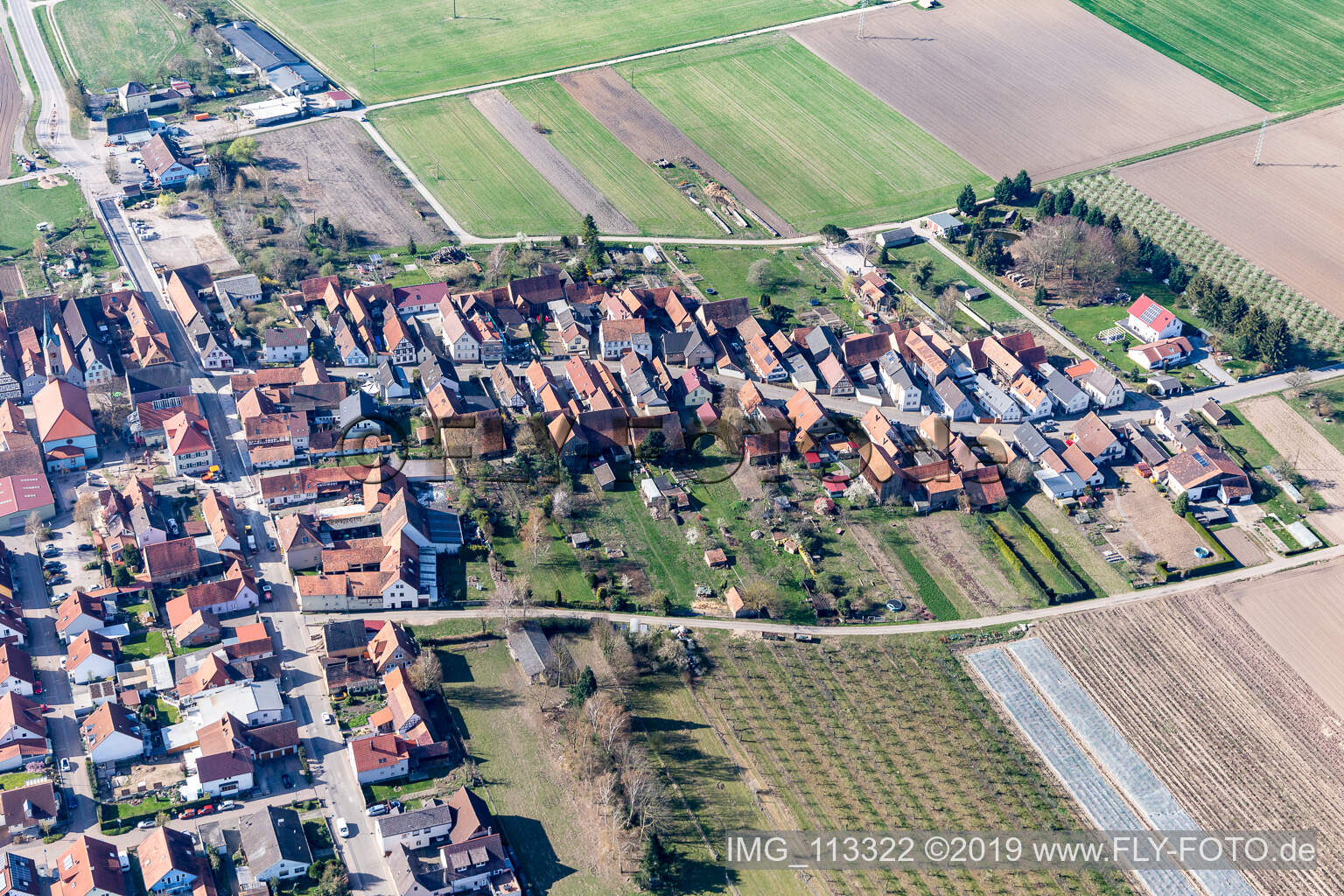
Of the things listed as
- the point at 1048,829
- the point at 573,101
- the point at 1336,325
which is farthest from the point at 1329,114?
the point at 1048,829

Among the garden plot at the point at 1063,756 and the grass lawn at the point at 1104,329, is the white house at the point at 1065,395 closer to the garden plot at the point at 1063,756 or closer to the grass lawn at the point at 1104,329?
the grass lawn at the point at 1104,329

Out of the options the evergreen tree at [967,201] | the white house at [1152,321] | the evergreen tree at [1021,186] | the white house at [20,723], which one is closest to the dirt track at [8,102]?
→ the white house at [20,723]

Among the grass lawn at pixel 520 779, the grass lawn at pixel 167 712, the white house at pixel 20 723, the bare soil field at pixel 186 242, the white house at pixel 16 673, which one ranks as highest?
the bare soil field at pixel 186 242

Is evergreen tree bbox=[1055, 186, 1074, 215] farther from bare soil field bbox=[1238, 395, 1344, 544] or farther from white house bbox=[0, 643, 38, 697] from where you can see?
white house bbox=[0, 643, 38, 697]

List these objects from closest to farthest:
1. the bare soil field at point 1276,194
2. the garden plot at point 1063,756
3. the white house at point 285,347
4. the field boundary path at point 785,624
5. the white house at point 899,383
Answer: the garden plot at point 1063,756
the field boundary path at point 785,624
the white house at point 899,383
the white house at point 285,347
the bare soil field at point 1276,194

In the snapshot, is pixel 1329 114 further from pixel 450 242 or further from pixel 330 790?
pixel 330 790

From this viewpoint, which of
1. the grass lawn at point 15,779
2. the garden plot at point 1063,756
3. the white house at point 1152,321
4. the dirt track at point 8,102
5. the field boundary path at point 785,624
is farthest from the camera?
the dirt track at point 8,102

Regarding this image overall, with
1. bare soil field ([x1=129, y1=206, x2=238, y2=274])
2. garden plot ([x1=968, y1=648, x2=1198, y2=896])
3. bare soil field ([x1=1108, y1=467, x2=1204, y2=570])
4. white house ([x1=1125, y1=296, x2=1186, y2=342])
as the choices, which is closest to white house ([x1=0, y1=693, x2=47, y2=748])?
bare soil field ([x1=129, y1=206, x2=238, y2=274])
